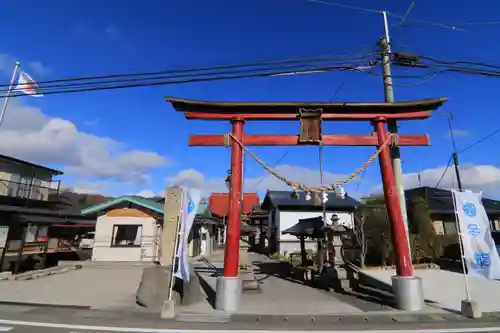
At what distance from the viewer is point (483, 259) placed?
7.57m

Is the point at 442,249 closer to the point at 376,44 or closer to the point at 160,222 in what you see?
the point at 376,44

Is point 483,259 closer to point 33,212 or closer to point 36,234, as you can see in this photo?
point 33,212

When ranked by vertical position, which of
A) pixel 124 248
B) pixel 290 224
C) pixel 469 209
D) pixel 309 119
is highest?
pixel 309 119

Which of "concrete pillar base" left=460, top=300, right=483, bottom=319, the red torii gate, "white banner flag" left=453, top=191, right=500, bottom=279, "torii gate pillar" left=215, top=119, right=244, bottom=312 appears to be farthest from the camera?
the red torii gate

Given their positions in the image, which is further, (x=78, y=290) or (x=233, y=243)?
(x=78, y=290)

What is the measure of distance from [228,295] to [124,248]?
42.1 feet

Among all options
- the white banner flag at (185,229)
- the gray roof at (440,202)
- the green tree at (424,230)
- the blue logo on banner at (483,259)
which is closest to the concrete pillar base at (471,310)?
the blue logo on banner at (483,259)

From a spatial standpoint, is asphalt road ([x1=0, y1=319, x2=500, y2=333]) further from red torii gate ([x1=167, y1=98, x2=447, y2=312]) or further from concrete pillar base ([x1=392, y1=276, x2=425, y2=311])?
red torii gate ([x1=167, y1=98, x2=447, y2=312])

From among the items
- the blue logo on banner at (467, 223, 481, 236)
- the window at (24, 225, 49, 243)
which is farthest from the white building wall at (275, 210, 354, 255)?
the window at (24, 225, 49, 243)

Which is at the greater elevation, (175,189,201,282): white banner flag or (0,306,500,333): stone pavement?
(175,189,201,282): white banner flag

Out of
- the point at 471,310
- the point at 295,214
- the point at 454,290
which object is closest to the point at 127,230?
the point at 295,214

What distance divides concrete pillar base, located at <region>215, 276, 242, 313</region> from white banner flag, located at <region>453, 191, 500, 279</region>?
633cm

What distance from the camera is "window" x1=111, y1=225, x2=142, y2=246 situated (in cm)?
1820

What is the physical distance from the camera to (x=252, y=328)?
6.18 metres
